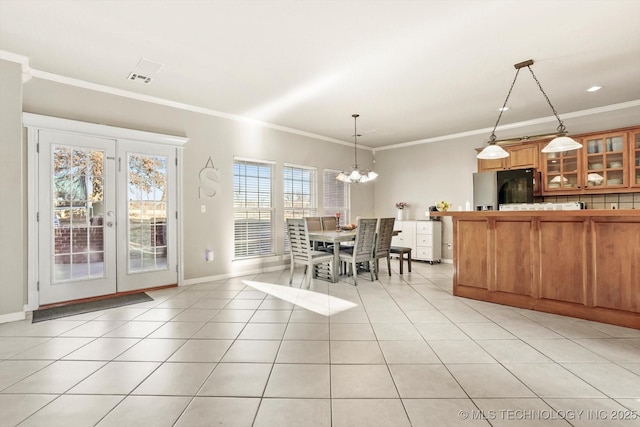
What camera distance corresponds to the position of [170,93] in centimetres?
417

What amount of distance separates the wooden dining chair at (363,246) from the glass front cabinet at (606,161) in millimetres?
3289

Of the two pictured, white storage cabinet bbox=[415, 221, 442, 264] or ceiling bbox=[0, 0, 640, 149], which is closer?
ceiling bbox=[0, 0, 640, 149]

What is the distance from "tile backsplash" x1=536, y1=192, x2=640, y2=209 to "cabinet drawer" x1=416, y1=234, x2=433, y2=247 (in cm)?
192

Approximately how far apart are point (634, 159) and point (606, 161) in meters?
0.29

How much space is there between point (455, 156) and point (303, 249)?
12.9 feet

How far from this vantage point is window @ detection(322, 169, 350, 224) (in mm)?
6746

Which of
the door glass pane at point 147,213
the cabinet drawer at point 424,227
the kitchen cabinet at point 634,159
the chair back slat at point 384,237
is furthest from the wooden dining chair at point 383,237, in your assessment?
the kitchen cabinet at point 634,159

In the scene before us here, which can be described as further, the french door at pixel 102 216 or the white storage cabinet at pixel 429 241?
the white storage cabinet at pixel 429 241

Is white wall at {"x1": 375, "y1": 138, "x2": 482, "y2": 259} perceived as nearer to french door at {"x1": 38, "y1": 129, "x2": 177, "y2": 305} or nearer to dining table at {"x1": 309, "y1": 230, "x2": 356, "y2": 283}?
dining table at {"x1": 309, "y1": 230, "x2": 356, "y2": 283}

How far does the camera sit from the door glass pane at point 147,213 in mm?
4141

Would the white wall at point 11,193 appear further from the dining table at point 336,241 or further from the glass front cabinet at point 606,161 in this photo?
the glass front cabinet at point 606,161

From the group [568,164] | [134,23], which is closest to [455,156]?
[568,164]

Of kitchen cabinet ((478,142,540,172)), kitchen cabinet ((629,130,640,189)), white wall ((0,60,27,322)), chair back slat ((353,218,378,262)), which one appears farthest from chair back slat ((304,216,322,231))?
kitchen cabinet ((629,130,640,189))

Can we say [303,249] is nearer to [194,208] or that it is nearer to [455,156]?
[194,208]
